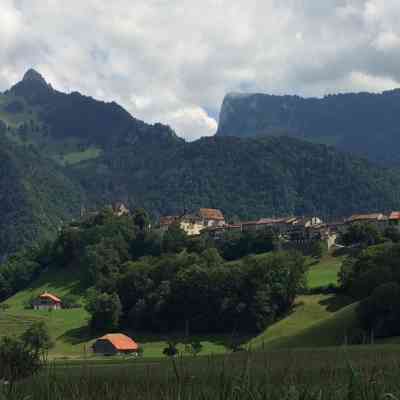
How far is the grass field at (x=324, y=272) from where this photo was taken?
131750 mm

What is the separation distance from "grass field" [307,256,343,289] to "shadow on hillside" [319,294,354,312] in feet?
23.8

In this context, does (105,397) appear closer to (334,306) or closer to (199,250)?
(334,306)

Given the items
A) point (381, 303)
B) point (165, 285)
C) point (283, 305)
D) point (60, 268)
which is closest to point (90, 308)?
point (165, 285)

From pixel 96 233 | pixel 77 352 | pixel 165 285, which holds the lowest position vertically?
pixel 77 352

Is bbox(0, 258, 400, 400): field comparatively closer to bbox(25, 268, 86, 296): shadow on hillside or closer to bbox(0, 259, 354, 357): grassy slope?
bbox(0, 259, 354, 357): grassy slope

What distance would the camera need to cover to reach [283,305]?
121m

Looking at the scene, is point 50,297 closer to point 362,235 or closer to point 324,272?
point 324,272

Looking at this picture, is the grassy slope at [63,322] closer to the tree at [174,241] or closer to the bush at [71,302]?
the bush at [71,302]

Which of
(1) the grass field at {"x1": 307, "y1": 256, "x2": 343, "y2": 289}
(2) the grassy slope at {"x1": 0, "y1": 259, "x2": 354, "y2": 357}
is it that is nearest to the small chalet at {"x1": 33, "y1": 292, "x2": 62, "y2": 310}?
(2) the grassy slope at {"x1": 0, "y1": 259, "x2": 354, "y2": 357}

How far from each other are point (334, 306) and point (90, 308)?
130 feet

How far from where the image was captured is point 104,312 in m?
128

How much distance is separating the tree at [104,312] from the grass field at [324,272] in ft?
103

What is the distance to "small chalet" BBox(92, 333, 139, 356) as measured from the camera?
352 feet

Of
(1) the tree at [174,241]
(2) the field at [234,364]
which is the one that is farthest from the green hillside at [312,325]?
(1) the tree at [174,241]
